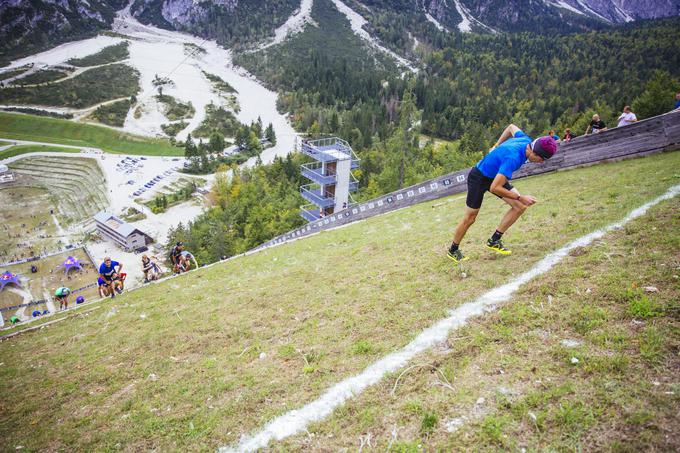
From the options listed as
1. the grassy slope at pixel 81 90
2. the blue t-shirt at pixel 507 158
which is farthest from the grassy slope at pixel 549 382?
the grassy slope at pixel 81 90

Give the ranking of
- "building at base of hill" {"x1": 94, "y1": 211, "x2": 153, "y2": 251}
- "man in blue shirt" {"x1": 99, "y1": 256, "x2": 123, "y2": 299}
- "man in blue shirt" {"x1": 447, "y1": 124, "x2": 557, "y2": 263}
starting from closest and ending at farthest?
"man in blue shirt" {"x1": 447, "y1": 124, "x2": 557, "y2": 263} < "man in blue shirt" {"x1": 99, "y1": 256, "x2": 123, "y2": 299} < "building at base of hill" {"x1": 94, "y1": 211, "x2": 153, "y2": 251}

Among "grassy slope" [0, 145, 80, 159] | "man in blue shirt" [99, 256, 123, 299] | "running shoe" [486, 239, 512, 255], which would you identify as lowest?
"grassy slope" [0, 145, 80, 159]

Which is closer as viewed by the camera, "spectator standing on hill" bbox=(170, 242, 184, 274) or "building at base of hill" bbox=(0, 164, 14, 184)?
"spectator standing on hill" bbox=(170, 242, 184, 274)

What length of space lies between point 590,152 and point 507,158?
17162 mm

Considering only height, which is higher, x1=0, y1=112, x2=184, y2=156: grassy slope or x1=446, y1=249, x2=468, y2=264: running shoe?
x1=446, y1=249, x2=468, y2=264: running shoe

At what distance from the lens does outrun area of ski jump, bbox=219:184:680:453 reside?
517cm

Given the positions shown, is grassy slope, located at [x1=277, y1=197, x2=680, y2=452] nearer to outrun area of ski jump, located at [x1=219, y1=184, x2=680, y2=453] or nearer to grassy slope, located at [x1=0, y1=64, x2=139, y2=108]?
outrun area of ski jump, located at [x1=219, y1=184, x2=680, y2=453]

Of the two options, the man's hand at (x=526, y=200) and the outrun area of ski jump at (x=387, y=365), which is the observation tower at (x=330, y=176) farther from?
the outrun area of ski jump at (x=387, y=365)

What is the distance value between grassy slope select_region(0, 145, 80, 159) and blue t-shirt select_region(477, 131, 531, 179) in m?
151

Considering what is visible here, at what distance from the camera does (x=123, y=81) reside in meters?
183

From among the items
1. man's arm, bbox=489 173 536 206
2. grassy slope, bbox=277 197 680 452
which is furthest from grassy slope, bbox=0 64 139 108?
grassy slope, bbox=277 197 680 452

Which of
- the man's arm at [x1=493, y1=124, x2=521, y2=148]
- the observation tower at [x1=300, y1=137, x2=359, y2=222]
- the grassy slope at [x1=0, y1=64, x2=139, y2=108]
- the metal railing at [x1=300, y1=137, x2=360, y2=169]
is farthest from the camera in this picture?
the grassy slope at [x1=0, y1=64, x2=139, y2=108]

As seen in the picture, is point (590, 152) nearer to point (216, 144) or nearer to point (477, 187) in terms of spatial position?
point (477, 187)

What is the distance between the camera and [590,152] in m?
20.8
